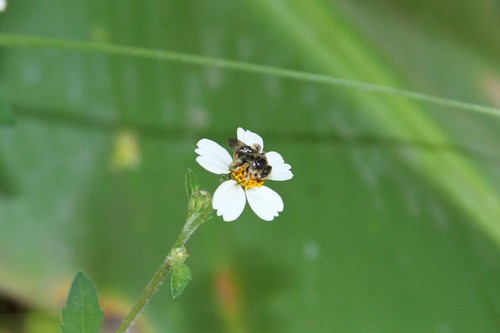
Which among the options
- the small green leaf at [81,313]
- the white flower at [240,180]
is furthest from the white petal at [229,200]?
the small green leaf at [81,313]

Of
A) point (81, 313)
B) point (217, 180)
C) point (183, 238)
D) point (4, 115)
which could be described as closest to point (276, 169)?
point (183, 238)

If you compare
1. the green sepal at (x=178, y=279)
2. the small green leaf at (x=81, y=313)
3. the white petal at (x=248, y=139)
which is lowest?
the small green leaf at (x=81, y=313)

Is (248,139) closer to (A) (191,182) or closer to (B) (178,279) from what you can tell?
(A) (191,182)

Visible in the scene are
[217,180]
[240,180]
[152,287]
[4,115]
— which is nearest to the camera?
[152,287]

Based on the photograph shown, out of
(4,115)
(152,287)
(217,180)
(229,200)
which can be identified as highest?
(217,180)

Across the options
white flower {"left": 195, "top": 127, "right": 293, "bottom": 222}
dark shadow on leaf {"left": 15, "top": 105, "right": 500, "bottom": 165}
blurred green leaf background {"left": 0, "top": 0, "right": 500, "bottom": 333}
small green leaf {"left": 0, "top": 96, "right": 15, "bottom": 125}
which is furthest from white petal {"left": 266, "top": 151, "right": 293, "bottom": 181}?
dark shadow on leaf {"left": 15, "top": 105, "right": 500, "bottom": 165}

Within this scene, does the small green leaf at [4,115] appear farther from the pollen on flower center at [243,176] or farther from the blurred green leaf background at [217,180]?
the blurred green leaf background at [217,180]
